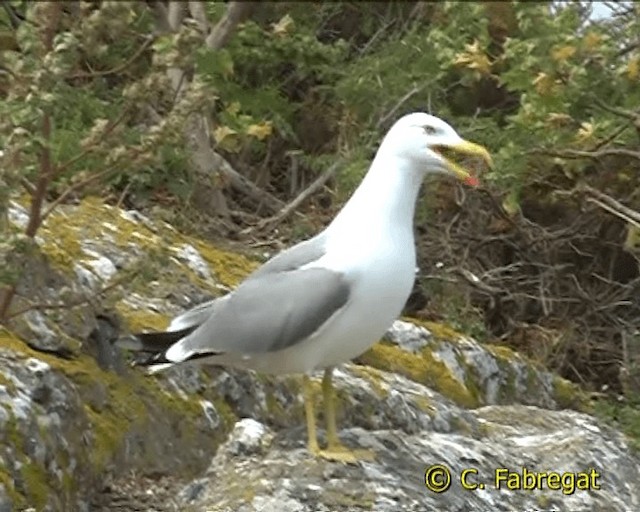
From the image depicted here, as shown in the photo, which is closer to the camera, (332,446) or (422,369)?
(332,446)

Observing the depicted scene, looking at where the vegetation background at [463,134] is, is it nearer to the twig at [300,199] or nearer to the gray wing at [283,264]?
the twig at [300,199]

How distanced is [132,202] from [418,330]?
1.99 metres

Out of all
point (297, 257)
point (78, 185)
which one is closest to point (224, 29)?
point (78, 185)

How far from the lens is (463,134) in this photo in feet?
23.1

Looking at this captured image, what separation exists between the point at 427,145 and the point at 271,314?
0.64 meters

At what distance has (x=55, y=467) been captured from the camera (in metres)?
3.60

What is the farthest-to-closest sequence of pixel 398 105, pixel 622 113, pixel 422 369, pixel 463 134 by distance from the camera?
pixel 398 105 < pixel 463 134 < pixel 622 113 < pixel 422 369

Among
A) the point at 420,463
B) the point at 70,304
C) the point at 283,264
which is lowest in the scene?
the point at 420,463

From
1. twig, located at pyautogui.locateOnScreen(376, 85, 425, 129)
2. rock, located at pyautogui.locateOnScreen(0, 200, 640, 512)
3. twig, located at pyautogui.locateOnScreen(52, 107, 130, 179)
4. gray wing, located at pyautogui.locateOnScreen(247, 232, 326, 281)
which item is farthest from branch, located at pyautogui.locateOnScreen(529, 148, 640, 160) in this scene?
twig, located at pyautogui.locateOnScreen(52, 107, 130, 179)

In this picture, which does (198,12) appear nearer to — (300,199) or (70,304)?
(300,199)

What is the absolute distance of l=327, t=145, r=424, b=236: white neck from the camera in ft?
11.8

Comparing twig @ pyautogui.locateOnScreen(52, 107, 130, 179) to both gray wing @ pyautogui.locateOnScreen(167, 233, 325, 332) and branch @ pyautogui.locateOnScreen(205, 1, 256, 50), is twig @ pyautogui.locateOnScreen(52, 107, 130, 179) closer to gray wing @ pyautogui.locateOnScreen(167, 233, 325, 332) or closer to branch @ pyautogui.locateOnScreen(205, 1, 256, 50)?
gray wing @ pyautogui.locateOnScreen(167, 233, 325, 332)

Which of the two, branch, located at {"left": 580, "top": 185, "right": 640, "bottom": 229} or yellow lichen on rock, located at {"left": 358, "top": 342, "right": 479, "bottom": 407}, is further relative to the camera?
branch, located at {"left": 580, "top": 185, "right": 640, "bottom": 229}

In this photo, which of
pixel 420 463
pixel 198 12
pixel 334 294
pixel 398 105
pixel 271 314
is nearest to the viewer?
pixel 334 294
